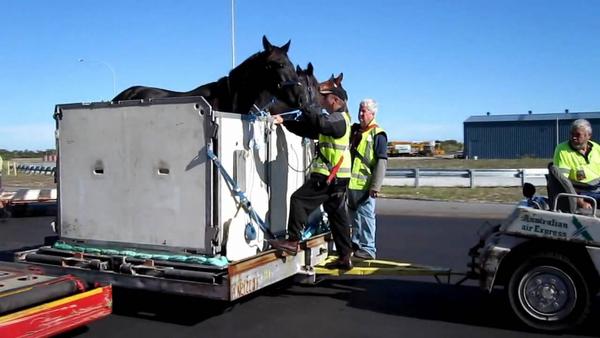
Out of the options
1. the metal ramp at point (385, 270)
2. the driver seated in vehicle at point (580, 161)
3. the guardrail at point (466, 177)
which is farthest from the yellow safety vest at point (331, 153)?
the guardrail at point (466, 177)

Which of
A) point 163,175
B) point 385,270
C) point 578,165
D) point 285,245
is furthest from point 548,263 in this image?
point 163,175

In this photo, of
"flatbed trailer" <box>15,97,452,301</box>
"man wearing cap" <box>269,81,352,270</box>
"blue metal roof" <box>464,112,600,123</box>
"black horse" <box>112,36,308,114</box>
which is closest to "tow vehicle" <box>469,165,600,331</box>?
"flatbed trailer" <box>15,97,452,301</box>

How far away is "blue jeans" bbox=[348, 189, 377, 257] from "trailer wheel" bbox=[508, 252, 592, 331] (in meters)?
1.95

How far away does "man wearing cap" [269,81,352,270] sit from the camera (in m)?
5.99

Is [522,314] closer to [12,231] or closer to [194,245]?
[194,245]

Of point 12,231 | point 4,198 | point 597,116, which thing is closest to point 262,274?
point 12,231

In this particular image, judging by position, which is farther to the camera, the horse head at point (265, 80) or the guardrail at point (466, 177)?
the guardrail at point (466, 177)

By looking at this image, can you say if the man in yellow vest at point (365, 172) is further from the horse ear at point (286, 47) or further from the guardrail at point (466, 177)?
the guardrail at point (466, 177)

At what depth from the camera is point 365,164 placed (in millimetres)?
6980

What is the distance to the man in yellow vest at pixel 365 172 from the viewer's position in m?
6.92

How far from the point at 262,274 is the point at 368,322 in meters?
1.15

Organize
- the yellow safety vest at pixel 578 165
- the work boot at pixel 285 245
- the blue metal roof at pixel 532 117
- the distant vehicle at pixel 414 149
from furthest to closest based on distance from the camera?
the distant vehicle at pixel 414 149
the blue metal roof at pixel 532 117
the yellow safety vest at pixel 578 165
the work boot at pixel 285 245

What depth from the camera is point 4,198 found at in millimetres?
15227

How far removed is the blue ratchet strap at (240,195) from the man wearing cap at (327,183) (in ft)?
0.60
